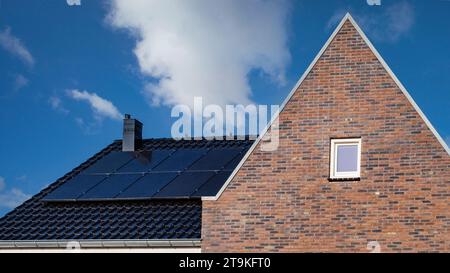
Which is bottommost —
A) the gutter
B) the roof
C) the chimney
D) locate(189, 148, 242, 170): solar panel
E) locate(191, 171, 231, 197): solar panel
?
the gutter

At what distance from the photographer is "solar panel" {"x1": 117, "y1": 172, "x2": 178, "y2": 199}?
19.6m

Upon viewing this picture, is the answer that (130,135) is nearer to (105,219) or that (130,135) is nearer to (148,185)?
(148,185)

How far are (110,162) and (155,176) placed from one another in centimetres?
188

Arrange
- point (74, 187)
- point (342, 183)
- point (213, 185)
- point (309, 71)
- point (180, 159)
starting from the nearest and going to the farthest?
1. point (342, 183)
2. point (309, 71)
3. point (213, 185)
4. point (74, 187)
5. point (180, 159)

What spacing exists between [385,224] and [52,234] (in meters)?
7.68

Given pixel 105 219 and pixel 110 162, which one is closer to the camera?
pixel 105 219

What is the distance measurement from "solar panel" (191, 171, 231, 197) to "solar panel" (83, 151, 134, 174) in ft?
9.90

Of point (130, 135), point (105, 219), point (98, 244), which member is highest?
point (130, 135)

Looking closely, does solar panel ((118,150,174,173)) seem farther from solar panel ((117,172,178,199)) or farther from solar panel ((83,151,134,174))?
solar panel ((117,172,178,199))

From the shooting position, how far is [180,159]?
20.9 meters

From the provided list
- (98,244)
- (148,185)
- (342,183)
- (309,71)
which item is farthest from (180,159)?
(342,183)

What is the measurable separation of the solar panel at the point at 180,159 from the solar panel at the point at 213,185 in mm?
1192

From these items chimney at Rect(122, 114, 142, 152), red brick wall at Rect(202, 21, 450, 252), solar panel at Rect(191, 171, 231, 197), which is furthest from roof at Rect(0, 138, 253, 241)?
chimney at Rect(122, 114, 142, 152)
